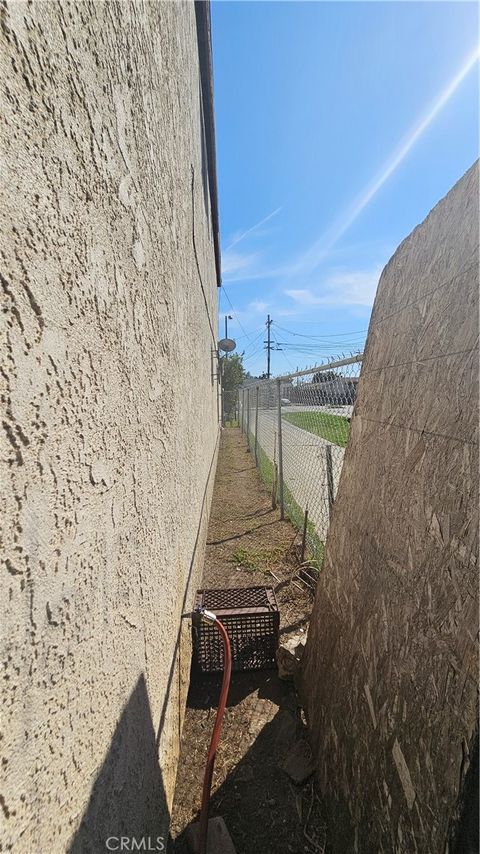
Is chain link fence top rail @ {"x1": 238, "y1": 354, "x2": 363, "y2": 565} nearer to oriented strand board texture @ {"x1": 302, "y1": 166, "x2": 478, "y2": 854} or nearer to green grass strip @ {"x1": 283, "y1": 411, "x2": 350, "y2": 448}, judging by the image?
green grass strip @ {"x1": 283, "y1": 411, "x2": 350, "y2": 448}

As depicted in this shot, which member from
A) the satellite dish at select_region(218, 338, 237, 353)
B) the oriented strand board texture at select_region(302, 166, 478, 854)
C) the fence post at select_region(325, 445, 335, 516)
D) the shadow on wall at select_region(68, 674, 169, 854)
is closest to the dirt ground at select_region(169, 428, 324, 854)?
the oriented strand board texture at select_region(302, 166, 478, 854)

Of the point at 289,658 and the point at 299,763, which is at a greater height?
the point at 289,658

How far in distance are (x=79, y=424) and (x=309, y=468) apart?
15.0 feet

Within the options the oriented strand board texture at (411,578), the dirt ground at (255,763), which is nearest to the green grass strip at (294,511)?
the dirt ground at (255,763)

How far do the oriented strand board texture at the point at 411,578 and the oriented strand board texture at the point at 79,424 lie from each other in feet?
2.60

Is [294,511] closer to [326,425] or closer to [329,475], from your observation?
[326,425]

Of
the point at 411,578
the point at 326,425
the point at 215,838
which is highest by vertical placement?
the point at 326,425

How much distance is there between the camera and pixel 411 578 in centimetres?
134

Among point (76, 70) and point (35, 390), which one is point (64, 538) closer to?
point (35, 390)

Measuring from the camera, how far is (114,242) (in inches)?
38.7

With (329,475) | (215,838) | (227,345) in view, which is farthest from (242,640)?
(227,345)

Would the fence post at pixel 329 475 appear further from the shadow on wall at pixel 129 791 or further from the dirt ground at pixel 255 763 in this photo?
the shadow on wall at pixel 129 791

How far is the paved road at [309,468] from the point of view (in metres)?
4.24

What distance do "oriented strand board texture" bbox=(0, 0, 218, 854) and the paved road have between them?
2534 millimetres
